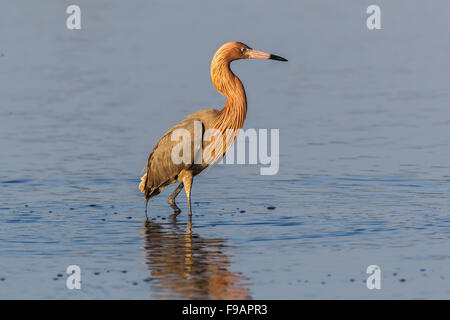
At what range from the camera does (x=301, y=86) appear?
20422mm

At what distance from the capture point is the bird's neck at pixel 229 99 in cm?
1308

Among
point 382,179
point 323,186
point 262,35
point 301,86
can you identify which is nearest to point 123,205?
point 323,186

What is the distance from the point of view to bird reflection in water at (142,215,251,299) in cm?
941

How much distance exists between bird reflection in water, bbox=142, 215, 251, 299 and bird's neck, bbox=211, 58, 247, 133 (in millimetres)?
1525

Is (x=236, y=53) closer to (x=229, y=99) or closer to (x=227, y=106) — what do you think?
(x=229, y=99)

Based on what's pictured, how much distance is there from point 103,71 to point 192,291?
12847 millimetres

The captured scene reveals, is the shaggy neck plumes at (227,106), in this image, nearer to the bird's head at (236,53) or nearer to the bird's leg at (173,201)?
the bird's head at (236,53)

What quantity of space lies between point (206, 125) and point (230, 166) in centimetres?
259

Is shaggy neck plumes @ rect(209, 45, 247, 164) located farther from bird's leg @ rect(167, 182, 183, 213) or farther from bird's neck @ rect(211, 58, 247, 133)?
bird's leg @ rect(167, 182, 183, 213)

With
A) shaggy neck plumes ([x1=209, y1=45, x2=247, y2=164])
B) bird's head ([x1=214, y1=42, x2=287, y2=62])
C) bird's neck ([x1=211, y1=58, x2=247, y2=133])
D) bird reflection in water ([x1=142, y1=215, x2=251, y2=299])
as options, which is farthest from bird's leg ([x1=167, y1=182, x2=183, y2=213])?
bird's head ([x1=214, y1=42, x2=287, y2=62])

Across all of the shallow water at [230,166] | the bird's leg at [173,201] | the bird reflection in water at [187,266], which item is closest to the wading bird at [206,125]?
the bird's leg at [173,201]

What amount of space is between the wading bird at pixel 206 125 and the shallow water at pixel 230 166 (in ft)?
1.40
